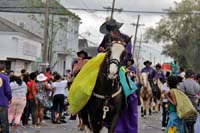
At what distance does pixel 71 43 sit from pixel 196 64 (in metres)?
16.3

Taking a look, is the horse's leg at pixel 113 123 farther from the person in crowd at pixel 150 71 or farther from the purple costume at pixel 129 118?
the person in crowd at pixel 150 71

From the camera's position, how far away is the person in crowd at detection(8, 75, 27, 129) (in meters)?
17.5

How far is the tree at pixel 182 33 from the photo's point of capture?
231 feet

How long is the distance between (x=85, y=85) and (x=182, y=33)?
64.3m

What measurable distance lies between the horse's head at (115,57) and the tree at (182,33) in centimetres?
5905

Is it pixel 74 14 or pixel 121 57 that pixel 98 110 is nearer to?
pixel 121 57

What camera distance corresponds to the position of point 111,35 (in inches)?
415

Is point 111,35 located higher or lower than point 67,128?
higher

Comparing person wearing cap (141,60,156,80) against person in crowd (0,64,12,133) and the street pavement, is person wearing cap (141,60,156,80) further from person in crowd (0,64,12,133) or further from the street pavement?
person in crowd (0,64,12,133)

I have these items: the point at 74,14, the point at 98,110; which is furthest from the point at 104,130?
the point at 74,14

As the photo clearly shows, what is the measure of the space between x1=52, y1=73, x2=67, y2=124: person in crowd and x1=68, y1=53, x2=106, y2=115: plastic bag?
33.7ft

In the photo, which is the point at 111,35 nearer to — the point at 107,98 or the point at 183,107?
the point at 107,98

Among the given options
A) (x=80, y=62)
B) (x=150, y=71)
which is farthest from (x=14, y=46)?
(x=80, y=62)

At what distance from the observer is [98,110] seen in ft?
34.8
